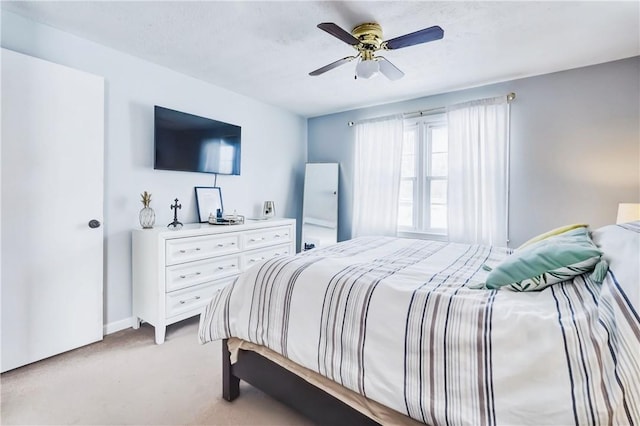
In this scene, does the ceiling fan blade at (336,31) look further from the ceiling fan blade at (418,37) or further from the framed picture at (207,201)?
the framed picture at (207,201)

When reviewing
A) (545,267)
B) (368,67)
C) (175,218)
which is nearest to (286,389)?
(545,267)

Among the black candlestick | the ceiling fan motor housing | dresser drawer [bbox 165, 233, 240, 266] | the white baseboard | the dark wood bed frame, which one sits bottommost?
the white baseboard

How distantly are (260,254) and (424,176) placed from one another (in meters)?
2.23

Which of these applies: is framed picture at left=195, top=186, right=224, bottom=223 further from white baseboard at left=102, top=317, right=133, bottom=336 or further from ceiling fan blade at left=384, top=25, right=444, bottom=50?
ceiling fan blade at left=384, top=25, right=444, bottom=50

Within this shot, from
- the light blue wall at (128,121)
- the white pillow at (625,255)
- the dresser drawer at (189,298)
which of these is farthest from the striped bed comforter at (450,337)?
the light blue wall at (128,121)

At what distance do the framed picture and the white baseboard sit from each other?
112cm

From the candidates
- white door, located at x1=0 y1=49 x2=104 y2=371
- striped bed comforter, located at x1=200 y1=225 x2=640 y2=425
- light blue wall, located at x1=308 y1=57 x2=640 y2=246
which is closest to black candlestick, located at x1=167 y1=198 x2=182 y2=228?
white door, located at x1=0 y1=49 x2=104 y2=371

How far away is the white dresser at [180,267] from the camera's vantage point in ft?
7.60

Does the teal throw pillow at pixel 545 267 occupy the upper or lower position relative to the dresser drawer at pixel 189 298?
upper

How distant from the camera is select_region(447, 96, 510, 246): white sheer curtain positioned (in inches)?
122

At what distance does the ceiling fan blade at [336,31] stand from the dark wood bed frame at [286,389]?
189cm

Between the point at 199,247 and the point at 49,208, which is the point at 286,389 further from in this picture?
the point at 49,208

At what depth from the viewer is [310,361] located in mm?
1252

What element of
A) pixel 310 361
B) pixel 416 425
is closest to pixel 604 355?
pixel 416 425
